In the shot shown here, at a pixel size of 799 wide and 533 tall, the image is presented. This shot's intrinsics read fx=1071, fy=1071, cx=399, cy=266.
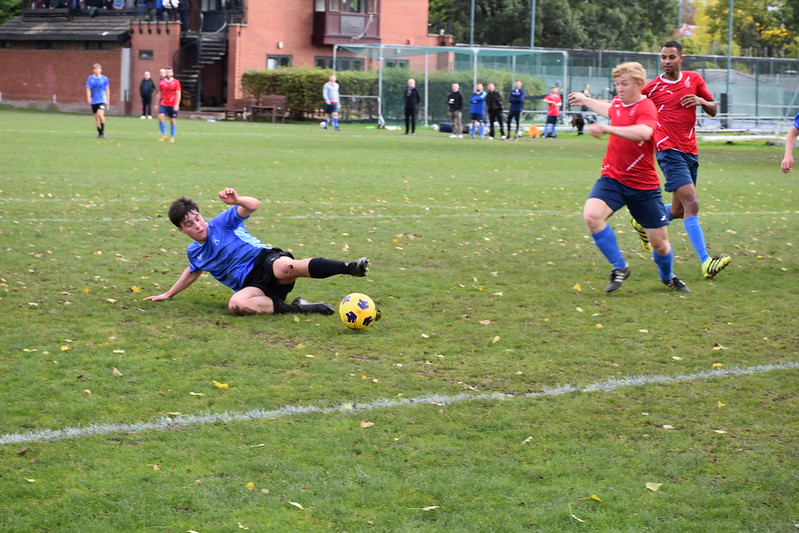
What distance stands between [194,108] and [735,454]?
50316 mm

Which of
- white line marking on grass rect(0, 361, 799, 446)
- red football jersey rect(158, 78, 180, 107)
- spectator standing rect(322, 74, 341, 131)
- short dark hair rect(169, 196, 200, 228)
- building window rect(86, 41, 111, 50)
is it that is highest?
building window rect(86, 41, 111, 50)

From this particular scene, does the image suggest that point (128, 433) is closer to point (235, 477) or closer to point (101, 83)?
point (235, 477)

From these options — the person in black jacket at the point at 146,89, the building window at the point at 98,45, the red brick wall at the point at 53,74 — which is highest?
the building window at the point at 98,45

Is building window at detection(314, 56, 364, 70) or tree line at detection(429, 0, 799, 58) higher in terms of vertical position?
tree line at detection(429, 0, 799, 58)

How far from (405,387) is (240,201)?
2.31 meters

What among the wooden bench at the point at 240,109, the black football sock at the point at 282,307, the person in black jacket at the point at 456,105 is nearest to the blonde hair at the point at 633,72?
the black football sock at the point at 282,307

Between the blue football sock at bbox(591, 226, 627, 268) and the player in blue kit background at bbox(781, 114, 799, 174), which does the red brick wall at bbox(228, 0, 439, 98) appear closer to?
the player in blue kit background at bbox(781, 114, 799, 174)

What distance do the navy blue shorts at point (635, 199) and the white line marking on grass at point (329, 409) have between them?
2.56 metres

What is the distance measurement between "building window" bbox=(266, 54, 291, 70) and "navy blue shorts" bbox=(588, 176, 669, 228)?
4650 cm

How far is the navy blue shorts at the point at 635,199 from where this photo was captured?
8.85 metres

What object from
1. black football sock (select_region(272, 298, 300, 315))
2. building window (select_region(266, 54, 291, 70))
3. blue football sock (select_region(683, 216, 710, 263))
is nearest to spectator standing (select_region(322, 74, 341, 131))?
building window (select_region(266, 54, 291, 70))

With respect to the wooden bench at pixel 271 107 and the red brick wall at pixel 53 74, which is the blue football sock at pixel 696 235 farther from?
the red brick wall at pixel 53 74

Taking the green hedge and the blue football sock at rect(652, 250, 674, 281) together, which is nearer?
the blue football sock at rect(652, 250, 674, 281)

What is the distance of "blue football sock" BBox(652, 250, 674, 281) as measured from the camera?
9.01m
